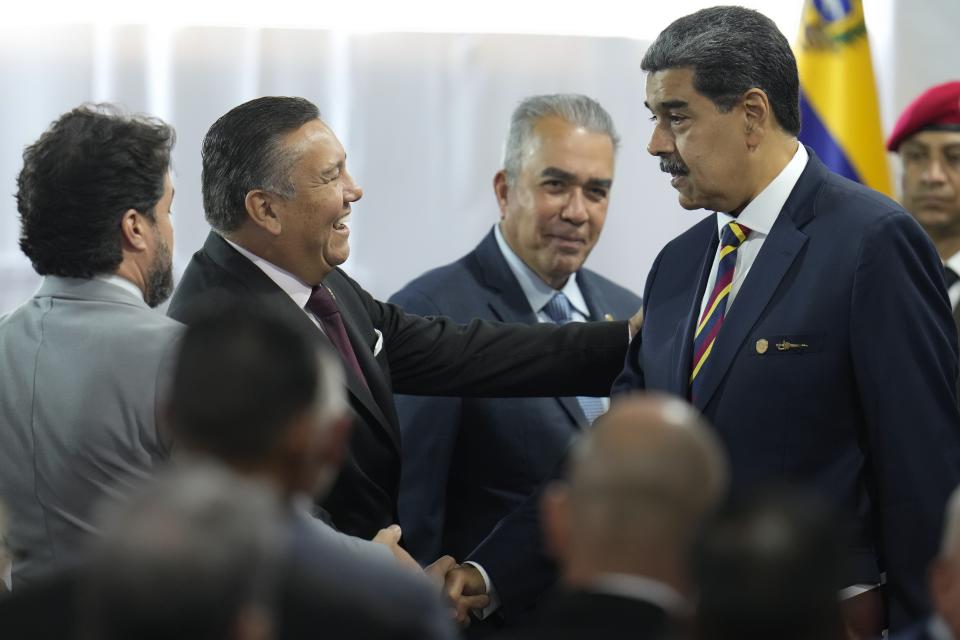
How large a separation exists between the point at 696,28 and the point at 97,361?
1333 mm

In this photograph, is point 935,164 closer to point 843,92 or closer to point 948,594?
point 843,92

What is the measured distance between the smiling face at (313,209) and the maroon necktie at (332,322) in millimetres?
40

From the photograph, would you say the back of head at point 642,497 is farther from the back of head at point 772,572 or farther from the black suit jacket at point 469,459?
the black suit jacket at point 469,459

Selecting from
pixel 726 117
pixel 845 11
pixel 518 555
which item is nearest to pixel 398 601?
pixel 726 117

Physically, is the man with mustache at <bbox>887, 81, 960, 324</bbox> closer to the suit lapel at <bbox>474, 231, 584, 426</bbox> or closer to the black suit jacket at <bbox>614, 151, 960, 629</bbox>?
the suit lapel at <bbox>474, 231, 584, 426</bbox>

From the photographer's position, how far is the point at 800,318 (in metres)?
2.79

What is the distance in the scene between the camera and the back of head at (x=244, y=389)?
5.50ft

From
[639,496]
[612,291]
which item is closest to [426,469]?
[612,291]

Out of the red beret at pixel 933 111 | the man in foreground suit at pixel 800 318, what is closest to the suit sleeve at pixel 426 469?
the man in foreground suit at pixel 800 318

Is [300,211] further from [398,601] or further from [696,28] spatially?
[398,601]

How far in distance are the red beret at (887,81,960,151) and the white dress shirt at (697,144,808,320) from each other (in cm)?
164

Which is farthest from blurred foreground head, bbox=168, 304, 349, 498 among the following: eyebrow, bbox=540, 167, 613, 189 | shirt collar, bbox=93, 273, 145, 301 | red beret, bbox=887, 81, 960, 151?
red beret, bbox=887, 81, 960, 151

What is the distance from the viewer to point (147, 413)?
8.47 ft

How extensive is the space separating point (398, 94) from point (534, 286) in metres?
1.67
